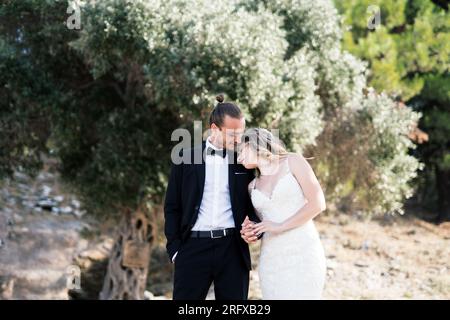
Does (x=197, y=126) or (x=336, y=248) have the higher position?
(x=197, y=126)

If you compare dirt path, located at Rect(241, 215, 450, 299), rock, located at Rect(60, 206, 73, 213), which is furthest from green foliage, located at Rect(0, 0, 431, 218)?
rock, located at Rect(60, 206, 73, 213)

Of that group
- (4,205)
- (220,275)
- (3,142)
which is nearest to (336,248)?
(4,205)

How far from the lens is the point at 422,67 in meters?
13.4

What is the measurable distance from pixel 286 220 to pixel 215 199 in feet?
1.65

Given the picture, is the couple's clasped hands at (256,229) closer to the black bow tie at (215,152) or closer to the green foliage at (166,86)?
the black bow tie at (215,152)

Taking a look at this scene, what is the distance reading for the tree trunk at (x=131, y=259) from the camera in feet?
28.5

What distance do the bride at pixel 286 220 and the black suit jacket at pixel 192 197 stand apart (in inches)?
4.9

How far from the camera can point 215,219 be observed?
4.02m

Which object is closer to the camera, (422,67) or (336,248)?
(422,67)

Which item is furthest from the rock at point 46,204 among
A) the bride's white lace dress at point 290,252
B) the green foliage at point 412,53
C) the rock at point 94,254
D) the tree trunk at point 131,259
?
the bride's white lace dress at point 290,252

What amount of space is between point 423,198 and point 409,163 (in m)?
9.84

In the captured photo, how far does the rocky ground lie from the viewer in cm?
1147
